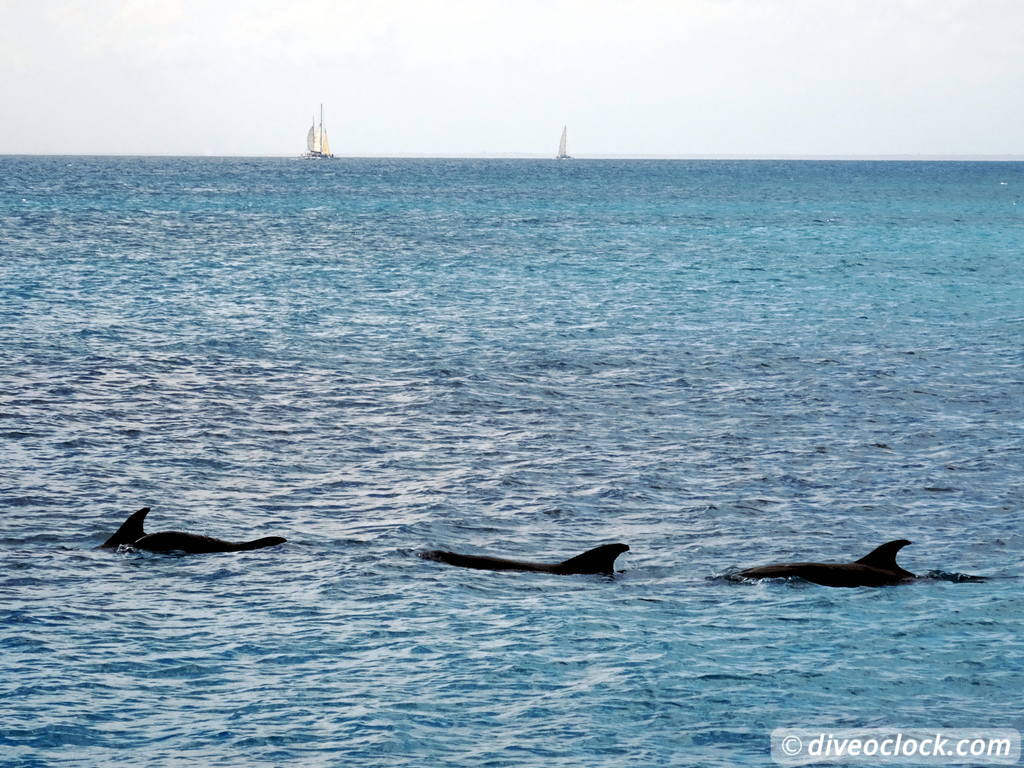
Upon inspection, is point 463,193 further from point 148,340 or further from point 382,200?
point 148,340

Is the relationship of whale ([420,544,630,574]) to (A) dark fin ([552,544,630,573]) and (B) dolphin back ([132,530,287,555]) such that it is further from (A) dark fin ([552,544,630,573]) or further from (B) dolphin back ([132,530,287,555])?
(B) dolphin back ([132,530,287,555])

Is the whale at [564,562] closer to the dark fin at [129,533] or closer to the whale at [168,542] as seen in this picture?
the whale at [168,542]

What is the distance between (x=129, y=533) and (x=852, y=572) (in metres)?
10.0

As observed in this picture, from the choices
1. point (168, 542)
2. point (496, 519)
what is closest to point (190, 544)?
point (168, 542)

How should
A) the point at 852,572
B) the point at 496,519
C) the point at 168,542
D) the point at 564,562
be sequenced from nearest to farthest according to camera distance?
1. the point at 852,572
2. the point at 564,562
3. the point at 168,542
4. the point at 496,519

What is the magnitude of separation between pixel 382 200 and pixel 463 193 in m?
24.8

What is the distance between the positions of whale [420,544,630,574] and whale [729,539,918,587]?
64.3 inches

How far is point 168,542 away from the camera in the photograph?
59.6ft

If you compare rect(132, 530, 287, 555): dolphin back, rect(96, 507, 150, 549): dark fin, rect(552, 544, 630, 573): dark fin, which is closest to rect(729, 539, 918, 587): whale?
rect(552, 544, 630, 573): dark fin

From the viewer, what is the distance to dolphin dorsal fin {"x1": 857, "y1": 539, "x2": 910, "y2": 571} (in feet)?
55.5

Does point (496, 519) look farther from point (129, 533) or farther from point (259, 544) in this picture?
point (129, 533)

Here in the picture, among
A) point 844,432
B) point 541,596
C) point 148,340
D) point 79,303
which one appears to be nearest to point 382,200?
point 79,303

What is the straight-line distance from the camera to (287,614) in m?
15.4

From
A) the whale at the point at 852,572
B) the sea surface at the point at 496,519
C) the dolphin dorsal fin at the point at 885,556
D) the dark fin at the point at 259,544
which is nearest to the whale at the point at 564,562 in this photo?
the sea surface at the point at 496,519
